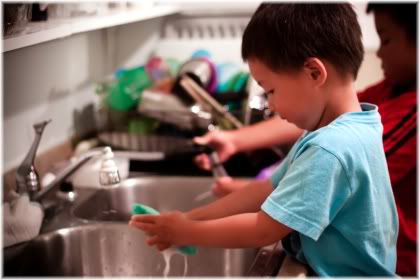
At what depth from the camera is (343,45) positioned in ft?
2.80

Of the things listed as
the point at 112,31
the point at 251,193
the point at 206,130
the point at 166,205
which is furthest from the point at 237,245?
the point at 112,31

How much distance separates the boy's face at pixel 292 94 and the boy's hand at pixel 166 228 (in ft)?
0.77

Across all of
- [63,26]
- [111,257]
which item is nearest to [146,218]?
[111,257]

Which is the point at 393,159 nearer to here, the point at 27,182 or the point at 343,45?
the point at 343,45

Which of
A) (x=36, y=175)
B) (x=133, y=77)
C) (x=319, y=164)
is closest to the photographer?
(x=319, y=164)

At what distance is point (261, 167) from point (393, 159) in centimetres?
52

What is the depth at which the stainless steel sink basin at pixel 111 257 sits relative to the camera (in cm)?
110

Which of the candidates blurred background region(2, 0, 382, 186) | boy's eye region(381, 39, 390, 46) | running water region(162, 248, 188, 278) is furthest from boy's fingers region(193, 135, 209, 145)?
boy's eye region(381, 39, 390, 46)

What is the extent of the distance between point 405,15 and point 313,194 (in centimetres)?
46

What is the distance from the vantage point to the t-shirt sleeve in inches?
31.1

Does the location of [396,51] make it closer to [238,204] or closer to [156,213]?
[238,204]

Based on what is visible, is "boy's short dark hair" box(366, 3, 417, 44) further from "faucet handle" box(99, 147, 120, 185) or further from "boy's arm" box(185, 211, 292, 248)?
"faucet handle" box(99, 147, 120, 185)

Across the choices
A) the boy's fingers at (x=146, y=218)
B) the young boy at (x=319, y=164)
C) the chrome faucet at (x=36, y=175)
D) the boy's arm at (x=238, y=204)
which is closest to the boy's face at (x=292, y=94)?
the young boy at (x=319, y=164)

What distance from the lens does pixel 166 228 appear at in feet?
2.96
